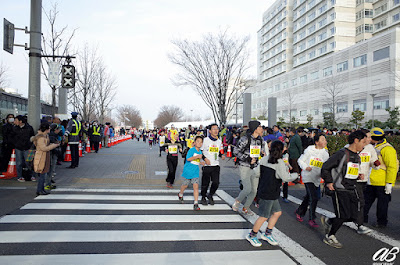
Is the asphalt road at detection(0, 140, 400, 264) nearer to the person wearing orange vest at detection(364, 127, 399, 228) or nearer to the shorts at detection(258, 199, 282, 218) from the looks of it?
the person wearing orange vest at detection(364, 127, 399, 228)

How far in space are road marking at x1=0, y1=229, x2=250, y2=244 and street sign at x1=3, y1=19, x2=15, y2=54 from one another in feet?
23.3

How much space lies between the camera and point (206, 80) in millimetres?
23094

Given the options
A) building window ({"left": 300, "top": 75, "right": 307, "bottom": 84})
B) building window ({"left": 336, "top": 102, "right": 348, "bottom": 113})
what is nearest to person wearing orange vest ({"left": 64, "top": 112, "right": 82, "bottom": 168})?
building window ({"left": 336, "top": 102, "right": 348, "bottom": 113})

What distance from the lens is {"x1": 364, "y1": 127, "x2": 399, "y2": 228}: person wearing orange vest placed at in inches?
225

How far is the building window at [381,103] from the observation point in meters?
41.2

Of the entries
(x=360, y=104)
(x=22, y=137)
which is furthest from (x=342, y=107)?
(x=22, y=137)

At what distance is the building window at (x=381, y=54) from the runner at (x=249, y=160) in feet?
138

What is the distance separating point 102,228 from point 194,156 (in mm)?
2481

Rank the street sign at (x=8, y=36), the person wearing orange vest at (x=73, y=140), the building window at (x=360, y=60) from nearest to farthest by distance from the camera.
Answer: the street sign at (x=8, y=36) < the person wearing orange vest at (x=73, y=140) < the building window at (x=360, y=60)

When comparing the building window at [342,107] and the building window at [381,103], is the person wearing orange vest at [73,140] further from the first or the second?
the building window at [342,107]

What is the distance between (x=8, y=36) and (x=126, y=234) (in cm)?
832

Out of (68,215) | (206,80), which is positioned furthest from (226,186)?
(206,80)

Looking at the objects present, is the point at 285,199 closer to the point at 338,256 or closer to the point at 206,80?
the point at 338,256

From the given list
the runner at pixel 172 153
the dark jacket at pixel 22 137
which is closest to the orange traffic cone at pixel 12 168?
the dark jacket at pixel 22 137
